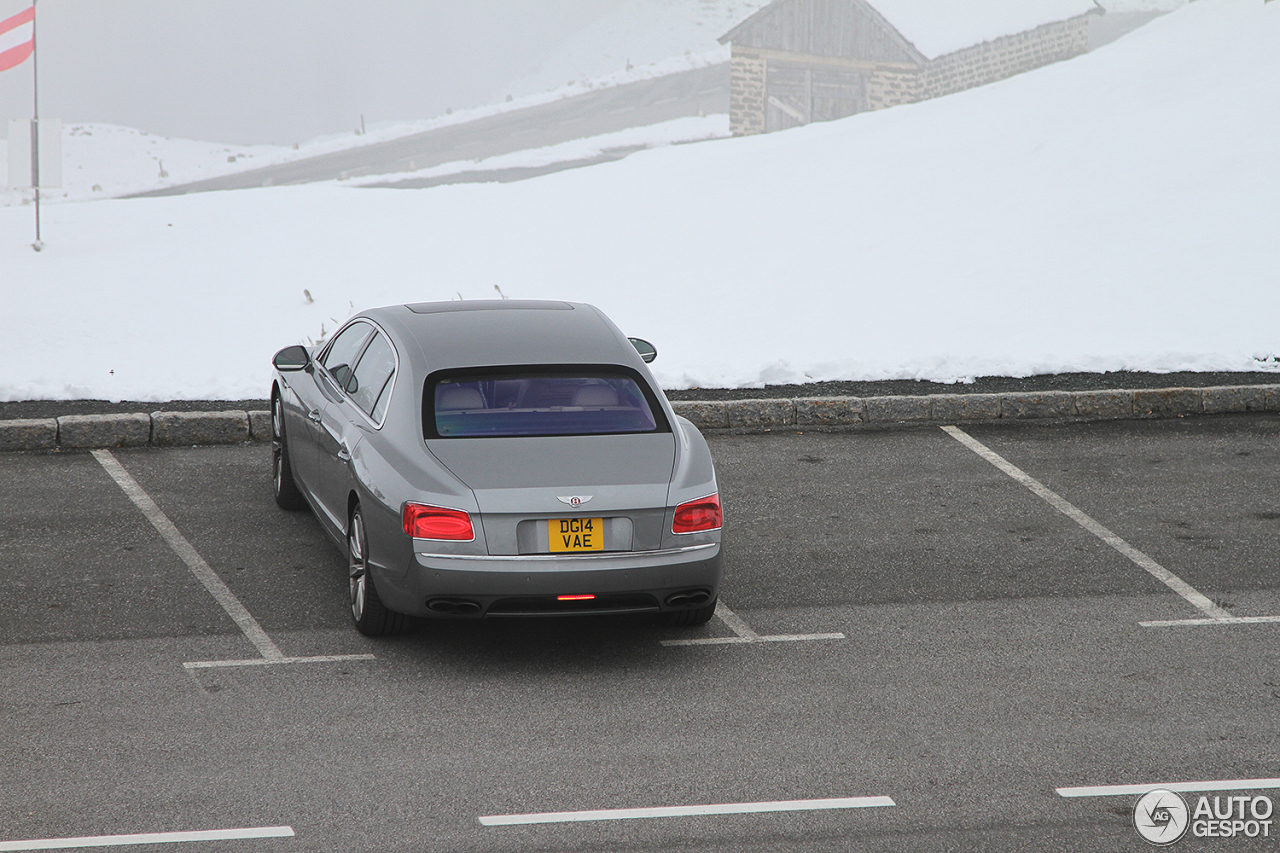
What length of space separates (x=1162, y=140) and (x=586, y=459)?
20.1 metres

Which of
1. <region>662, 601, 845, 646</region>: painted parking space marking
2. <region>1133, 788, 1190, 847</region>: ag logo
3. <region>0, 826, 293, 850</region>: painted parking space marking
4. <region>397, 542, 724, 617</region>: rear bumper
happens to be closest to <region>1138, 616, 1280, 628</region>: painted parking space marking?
<region>662, 601, 845, 646</region>: painted parking space marking

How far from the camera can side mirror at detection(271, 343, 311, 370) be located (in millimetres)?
8188

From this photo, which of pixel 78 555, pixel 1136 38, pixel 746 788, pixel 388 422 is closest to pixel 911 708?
pixel 746 788

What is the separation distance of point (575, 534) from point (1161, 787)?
2.69m

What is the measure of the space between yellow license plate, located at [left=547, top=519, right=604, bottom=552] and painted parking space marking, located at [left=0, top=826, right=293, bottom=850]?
1.86m

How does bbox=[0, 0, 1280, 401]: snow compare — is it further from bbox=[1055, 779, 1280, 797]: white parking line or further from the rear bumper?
bbox=[1055, 779, 1280, 797]: white parking line

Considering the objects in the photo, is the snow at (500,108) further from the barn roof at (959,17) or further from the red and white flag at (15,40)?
the red and white flag at (15,40)

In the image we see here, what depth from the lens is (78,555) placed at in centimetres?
775

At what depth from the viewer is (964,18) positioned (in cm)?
4878

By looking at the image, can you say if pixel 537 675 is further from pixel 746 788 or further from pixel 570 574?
pixel 746 788

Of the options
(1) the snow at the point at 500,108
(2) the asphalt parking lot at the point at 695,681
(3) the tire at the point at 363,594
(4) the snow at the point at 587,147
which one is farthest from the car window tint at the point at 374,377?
(4) the snow at the point at 587,147

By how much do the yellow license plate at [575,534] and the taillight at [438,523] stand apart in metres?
0.37

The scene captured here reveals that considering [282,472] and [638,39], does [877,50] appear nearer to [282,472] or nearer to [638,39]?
[282,472]

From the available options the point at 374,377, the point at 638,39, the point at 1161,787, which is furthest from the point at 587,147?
the point at 1161,787
